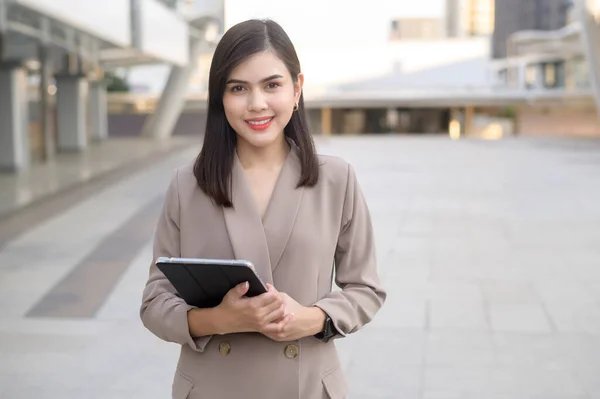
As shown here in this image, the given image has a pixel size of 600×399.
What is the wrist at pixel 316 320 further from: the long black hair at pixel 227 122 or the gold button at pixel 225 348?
the long black hair at pixel 227 122

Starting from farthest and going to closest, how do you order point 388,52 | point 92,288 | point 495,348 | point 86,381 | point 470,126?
point 388,52 < point 470,126 < point 92,288 < point 495,348 < point 86,381

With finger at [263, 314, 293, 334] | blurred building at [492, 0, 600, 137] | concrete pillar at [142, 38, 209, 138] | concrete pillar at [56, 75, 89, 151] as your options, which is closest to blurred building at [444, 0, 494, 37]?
blurred building at [492, 0, 600, 137]

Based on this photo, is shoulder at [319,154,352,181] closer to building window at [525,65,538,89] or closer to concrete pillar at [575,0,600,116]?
concrete pillar at [575,0,600,116]

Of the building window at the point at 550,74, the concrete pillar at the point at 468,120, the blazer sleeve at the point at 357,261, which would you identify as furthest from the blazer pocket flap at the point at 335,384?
the building window at the point at 550,74

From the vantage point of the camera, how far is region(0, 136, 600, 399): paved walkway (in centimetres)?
537

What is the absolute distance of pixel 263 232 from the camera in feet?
6.68

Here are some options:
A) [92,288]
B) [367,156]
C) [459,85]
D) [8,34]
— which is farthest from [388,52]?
[92,288]

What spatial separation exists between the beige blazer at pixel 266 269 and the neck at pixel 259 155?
40 mm

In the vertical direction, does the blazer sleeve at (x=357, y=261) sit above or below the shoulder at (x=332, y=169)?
below

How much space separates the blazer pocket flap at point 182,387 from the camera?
82.8 inches

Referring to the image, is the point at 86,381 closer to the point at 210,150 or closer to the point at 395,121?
the point at 210,150

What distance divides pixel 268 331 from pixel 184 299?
0.24 m

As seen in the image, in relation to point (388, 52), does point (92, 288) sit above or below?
below

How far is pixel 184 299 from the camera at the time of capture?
2.05m
